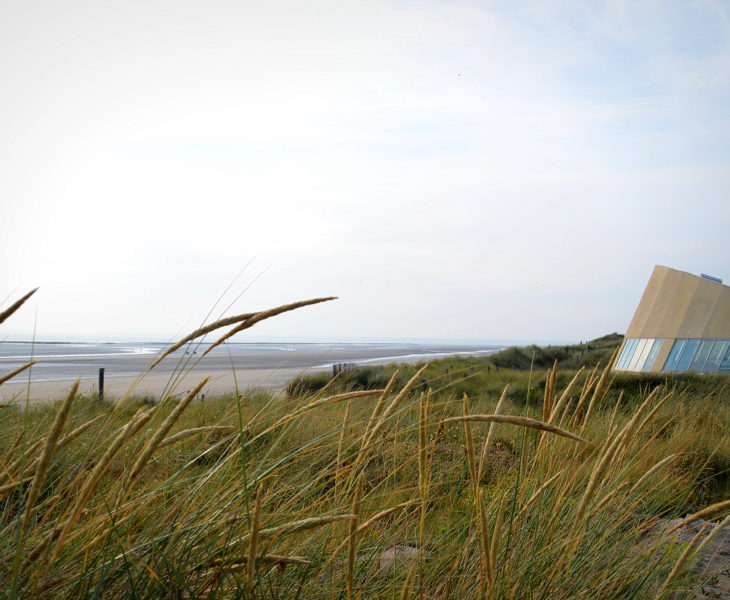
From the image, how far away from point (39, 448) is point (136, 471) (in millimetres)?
367

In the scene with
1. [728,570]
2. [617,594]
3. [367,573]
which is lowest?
[728,570]

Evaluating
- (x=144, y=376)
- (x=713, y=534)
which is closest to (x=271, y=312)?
(x=713, y=534)

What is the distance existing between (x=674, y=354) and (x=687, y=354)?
1.65ft

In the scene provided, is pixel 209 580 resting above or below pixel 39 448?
below

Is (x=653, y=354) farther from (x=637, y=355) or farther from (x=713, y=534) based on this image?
(x=713, y=534)

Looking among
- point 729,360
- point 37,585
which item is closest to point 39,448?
point 37,585

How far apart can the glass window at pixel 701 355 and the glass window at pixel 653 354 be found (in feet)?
5.49

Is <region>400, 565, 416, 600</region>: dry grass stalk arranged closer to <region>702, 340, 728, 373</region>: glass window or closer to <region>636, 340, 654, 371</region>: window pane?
<region>702, 340, 728, 373</region>: glass window

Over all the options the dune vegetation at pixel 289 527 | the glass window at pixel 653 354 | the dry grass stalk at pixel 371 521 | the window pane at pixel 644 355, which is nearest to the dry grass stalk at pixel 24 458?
the dune vegetation at pixel 289 527

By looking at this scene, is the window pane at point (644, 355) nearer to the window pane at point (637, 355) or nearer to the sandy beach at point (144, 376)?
the window pane at point (637, 355)

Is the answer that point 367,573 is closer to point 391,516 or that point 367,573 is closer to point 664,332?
point 391,516

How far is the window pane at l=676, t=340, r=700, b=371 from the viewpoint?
1036 inches

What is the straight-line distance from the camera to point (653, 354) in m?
28.0

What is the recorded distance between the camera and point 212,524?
1690 mm
